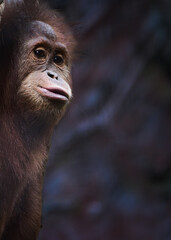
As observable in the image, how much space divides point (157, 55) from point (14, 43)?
164 inches

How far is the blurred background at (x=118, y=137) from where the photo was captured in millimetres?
6602

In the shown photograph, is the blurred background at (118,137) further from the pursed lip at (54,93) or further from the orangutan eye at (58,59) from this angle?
the pursed lip at (54,93)

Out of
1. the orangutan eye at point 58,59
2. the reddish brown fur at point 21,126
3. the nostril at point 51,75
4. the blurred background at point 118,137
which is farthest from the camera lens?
the blurred background at point 118,137

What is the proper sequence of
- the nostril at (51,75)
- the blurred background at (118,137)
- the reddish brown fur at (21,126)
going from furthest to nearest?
the blurred background at (118,137)
the nostril at (51,75)
the reddish brown fur at (21,126)

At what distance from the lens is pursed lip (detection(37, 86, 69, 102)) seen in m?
2.65

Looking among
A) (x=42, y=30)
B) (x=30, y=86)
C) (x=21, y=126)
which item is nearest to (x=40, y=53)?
(x=42, y=30)

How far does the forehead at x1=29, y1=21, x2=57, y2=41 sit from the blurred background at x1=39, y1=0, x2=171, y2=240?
3650 millimetres

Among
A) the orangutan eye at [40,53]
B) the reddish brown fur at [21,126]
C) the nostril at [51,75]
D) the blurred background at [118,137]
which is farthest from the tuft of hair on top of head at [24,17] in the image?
the blurred background at [118,137]

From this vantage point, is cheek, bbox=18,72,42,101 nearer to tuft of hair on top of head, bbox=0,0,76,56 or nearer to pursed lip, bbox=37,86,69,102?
pursed lip, bbox=37,86,69,102

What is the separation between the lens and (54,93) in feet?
8.74

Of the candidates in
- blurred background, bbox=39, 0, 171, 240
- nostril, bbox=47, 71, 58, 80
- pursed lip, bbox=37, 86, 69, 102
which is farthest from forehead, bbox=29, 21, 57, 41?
blurred background, bbox=39, 0, 171, 240

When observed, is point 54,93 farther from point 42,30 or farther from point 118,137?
point 118,137

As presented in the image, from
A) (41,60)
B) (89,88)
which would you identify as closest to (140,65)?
(89,88)

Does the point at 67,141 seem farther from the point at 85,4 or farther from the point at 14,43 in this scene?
the point at 14,43
